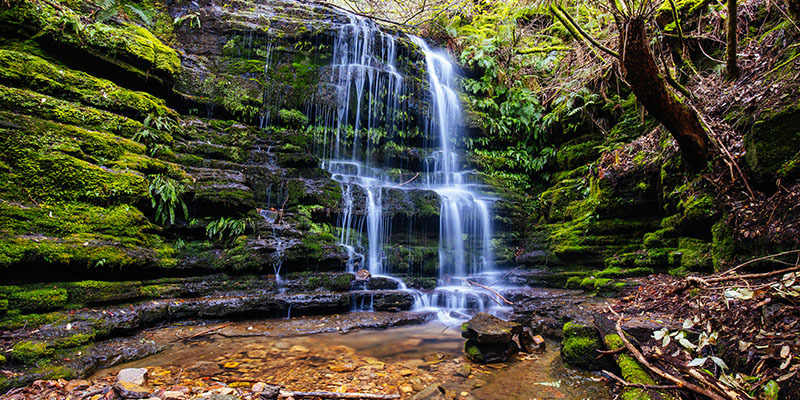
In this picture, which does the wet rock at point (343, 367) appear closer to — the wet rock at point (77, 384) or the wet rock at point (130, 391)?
the wet rock at point (130, 391)

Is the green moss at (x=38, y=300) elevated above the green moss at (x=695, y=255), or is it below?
below

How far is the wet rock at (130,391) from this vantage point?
2436 mm

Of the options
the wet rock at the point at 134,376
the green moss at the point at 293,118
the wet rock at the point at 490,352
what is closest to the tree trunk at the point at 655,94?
the wet rock at the point at 490,352

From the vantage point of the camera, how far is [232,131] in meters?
8.25

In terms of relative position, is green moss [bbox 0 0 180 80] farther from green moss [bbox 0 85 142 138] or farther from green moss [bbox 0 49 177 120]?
green moss [bbox 0 85 142 138]

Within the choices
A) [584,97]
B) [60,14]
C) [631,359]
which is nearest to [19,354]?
[631,359]

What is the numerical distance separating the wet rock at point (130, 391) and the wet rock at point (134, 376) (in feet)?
0.27

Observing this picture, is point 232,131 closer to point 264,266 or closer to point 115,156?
point 115,156

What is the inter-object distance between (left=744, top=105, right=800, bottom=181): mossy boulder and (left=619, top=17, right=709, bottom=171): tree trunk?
1.78 ft

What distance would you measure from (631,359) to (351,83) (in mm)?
9985

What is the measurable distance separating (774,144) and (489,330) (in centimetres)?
359

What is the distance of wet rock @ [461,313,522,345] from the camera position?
3.62 metres

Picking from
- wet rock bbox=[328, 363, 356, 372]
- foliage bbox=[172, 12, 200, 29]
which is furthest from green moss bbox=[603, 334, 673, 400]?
foliage bbox=[172, 12, 200, 29]

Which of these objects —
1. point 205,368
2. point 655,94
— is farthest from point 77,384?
point 655,94
